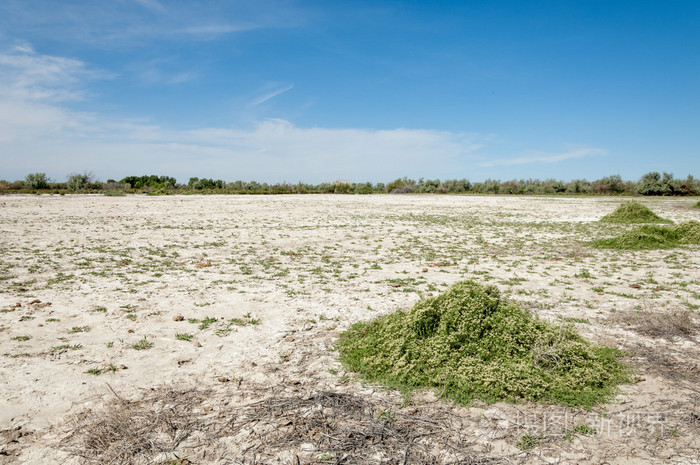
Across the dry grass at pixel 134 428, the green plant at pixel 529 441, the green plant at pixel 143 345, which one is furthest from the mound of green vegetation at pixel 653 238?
the dry grass at pixel 134 428

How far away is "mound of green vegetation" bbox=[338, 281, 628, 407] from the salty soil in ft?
0.66

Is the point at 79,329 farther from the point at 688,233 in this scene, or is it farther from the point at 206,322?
the point at 688,233

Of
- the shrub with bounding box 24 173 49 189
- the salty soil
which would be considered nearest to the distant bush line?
the shrub with bounding box 24 173 49 189

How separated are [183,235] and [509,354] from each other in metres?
13.6

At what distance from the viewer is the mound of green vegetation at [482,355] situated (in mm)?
3963

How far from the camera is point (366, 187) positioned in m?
70.7

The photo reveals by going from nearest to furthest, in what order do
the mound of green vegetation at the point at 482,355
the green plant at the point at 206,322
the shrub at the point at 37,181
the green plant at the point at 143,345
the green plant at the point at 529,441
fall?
1. the green plant at the point at 529,441
2. the mound of green vegetation at the point at 482,355
3. the green plant at the point at 143,345
4. the green plant at the point at 206,322
5. the shrub at the point at 37,181

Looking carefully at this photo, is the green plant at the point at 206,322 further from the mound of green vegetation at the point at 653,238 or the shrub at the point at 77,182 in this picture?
the shrub at the point at 77,182

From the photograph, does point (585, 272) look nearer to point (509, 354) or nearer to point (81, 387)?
point (509, 354)

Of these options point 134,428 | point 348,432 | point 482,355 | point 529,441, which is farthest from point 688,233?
point 134,428

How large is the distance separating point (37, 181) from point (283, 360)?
56078 mm

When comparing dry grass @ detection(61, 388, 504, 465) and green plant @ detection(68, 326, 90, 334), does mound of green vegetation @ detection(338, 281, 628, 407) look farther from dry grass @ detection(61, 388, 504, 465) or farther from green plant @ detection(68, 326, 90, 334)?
green plant @ detection(68, 326, 90, 334)

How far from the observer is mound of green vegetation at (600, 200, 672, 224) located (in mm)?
20189

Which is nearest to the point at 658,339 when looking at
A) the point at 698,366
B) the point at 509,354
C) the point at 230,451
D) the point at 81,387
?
the point at 698,366
